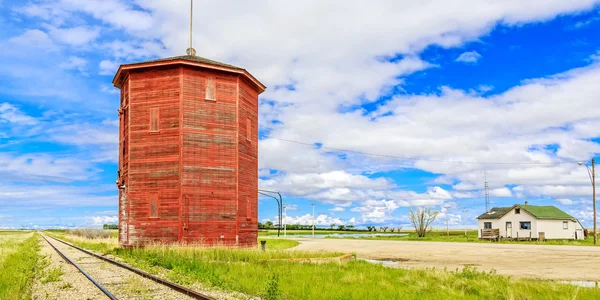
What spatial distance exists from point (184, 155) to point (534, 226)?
49.2m

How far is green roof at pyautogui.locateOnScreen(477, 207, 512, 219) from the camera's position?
215ft

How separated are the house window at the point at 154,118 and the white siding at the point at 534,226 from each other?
49896 millimetres

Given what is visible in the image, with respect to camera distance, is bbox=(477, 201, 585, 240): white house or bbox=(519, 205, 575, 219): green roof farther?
bbox=(519, 205, 575, 219): green roof

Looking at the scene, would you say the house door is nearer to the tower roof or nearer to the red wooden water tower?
the red wooden water tower

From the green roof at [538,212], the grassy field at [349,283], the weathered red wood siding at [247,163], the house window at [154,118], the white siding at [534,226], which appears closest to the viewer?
the grassy field at [349,283]

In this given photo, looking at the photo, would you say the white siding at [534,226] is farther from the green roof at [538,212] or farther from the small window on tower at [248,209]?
the small window on tower at [248,209]

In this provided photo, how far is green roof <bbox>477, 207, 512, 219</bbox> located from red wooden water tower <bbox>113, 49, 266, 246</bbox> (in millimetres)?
45959

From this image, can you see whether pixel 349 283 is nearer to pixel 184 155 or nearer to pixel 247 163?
pixel 184 155

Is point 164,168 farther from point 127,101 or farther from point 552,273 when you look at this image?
point 552,273

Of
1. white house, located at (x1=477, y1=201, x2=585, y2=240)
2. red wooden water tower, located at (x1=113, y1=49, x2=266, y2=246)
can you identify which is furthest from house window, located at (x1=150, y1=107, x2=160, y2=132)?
white house, located at (x1=477, y1=201, x2=585, y2=240)

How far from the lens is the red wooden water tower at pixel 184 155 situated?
2817cm

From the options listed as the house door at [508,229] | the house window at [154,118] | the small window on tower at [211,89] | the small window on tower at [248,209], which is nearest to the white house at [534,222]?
the house door at [508,229]

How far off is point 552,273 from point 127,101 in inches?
986

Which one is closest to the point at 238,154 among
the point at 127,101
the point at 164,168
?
the point at 164,168
